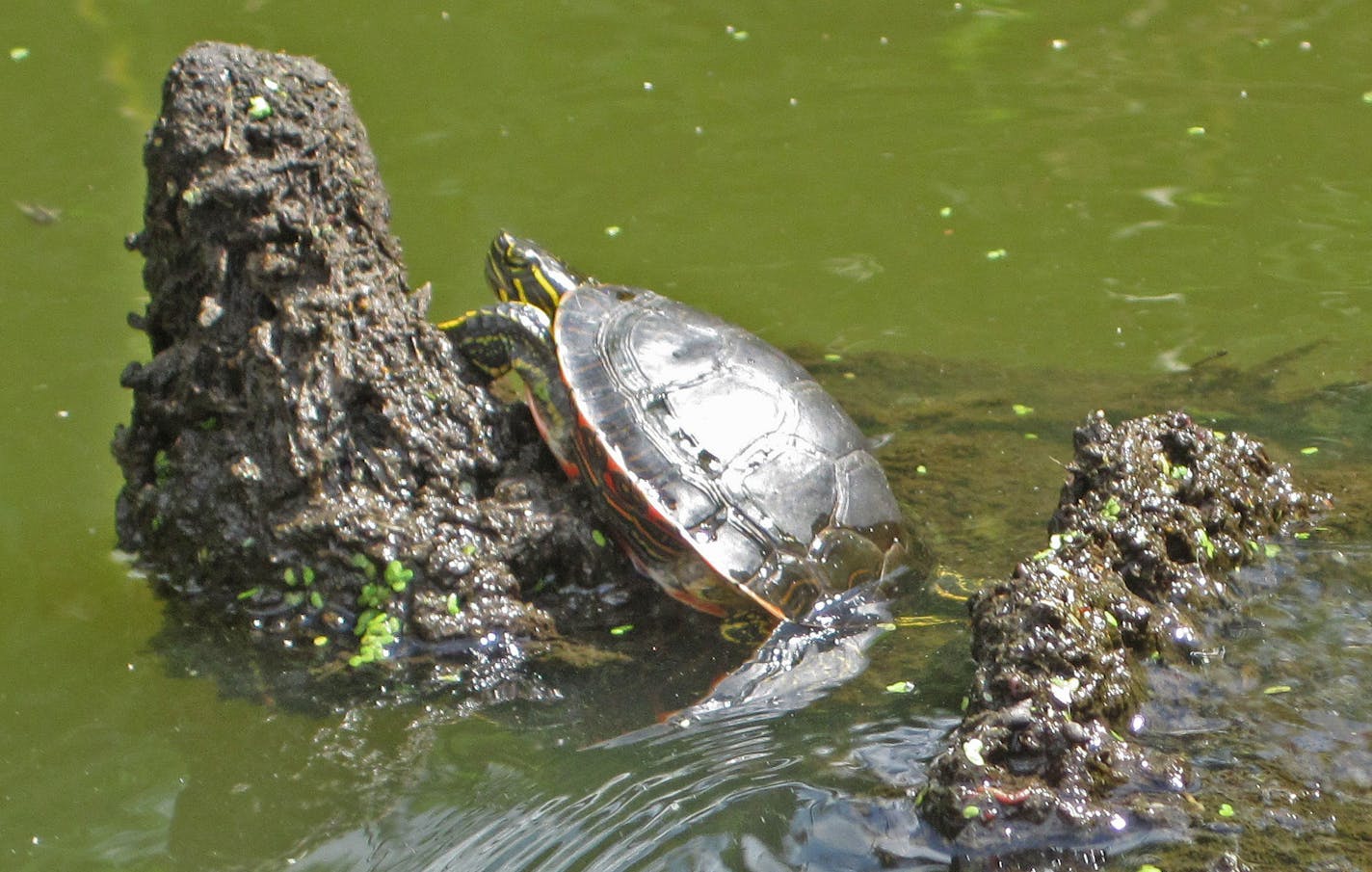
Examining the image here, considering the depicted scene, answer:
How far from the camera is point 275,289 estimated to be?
3543mm

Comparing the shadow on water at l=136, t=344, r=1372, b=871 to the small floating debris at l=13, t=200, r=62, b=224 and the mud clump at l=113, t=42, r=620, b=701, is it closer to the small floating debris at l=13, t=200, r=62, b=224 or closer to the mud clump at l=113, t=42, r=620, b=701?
the mud clump at l=113, t=42, r=620, b=701

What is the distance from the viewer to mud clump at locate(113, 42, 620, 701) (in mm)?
3459

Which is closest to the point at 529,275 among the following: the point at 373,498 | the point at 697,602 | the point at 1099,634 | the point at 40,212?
the point at 373,498

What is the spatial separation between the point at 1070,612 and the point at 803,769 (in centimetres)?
68

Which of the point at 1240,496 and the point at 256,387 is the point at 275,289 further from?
the point at 1240,496

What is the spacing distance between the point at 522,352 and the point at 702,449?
2.19 feet

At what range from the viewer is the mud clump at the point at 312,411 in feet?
11.3

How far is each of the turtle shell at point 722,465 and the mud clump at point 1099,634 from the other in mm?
680

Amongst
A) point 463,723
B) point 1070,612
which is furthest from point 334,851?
point 1070,612

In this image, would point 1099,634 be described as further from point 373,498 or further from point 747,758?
point 373,498

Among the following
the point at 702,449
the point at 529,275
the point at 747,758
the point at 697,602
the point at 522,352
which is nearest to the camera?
the point at 747,758

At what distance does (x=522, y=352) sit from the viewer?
396 centimetres

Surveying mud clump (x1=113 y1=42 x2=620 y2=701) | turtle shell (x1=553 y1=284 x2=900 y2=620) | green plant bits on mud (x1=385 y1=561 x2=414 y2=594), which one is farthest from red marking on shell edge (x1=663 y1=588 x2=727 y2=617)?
green plant bits on mud (x1=385 y1=561 x2=414 y2=594)

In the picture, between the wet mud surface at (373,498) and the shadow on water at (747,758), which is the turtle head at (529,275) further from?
the shadow on water at (747,758)
